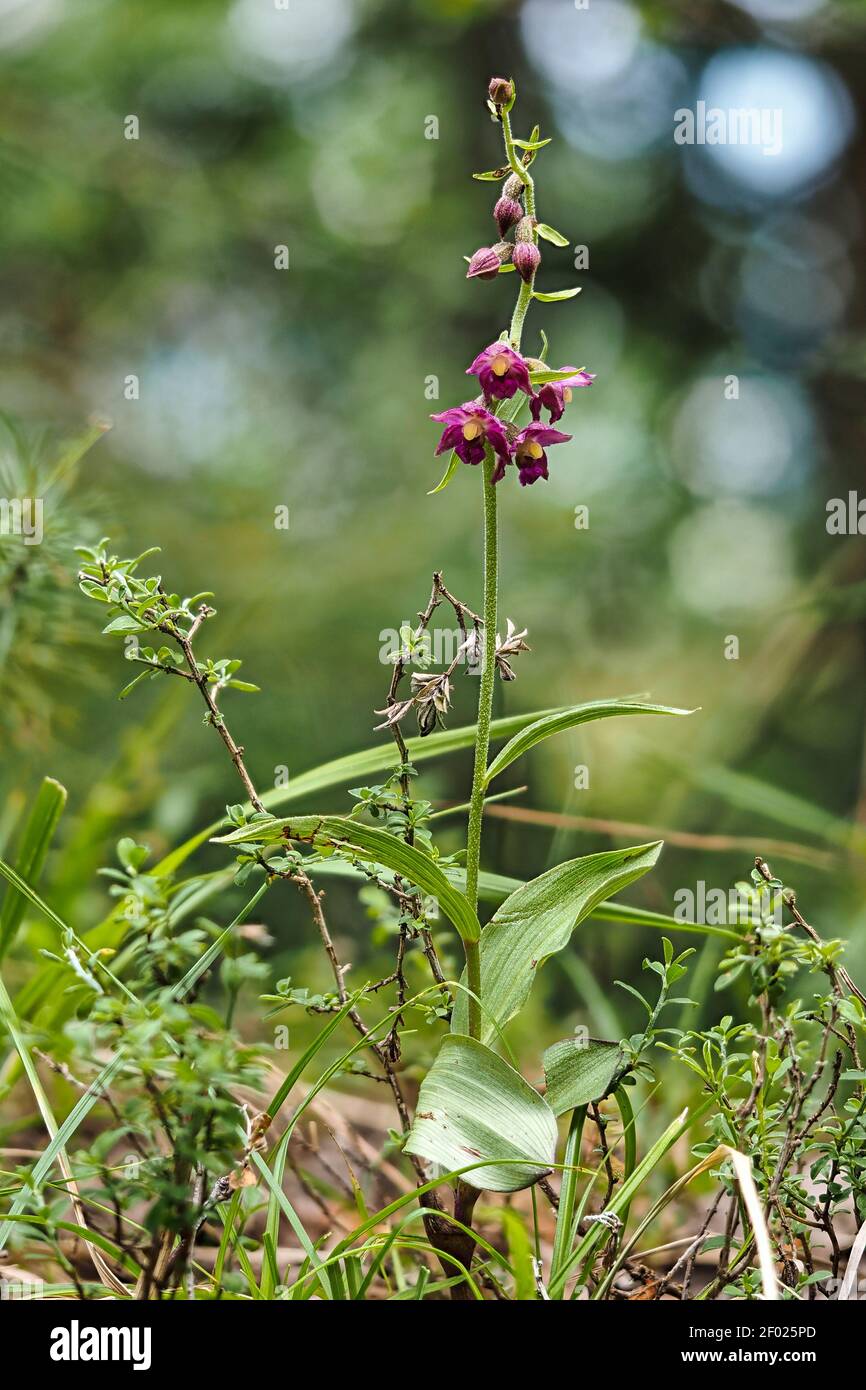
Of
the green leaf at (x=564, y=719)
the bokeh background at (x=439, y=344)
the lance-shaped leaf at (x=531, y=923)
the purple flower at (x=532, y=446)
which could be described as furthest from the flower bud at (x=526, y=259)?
the bokeh background at (x=439, y=344)

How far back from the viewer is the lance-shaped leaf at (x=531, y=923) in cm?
74

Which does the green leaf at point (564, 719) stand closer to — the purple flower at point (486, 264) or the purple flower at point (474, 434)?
the purple flower at point (474, 434)

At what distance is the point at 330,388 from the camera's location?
2.05 metres

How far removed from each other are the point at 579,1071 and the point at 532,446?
1.56 feet

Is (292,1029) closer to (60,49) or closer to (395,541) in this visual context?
(395,541)

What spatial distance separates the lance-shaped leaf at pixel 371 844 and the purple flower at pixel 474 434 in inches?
10.5

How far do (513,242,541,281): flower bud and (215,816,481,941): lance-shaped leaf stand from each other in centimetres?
41

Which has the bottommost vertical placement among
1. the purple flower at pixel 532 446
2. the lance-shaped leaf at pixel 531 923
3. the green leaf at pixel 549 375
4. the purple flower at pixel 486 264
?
the lance-shaped leaf at pixel 531 923

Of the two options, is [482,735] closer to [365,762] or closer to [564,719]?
[564,719]

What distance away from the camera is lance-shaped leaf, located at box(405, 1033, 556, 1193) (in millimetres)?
659

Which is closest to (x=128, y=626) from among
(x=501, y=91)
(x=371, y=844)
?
(x=371, y=844)

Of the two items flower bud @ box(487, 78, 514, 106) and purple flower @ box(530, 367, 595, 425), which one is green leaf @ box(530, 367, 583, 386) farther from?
flower bud @ box(487, 78, 514, 106)
